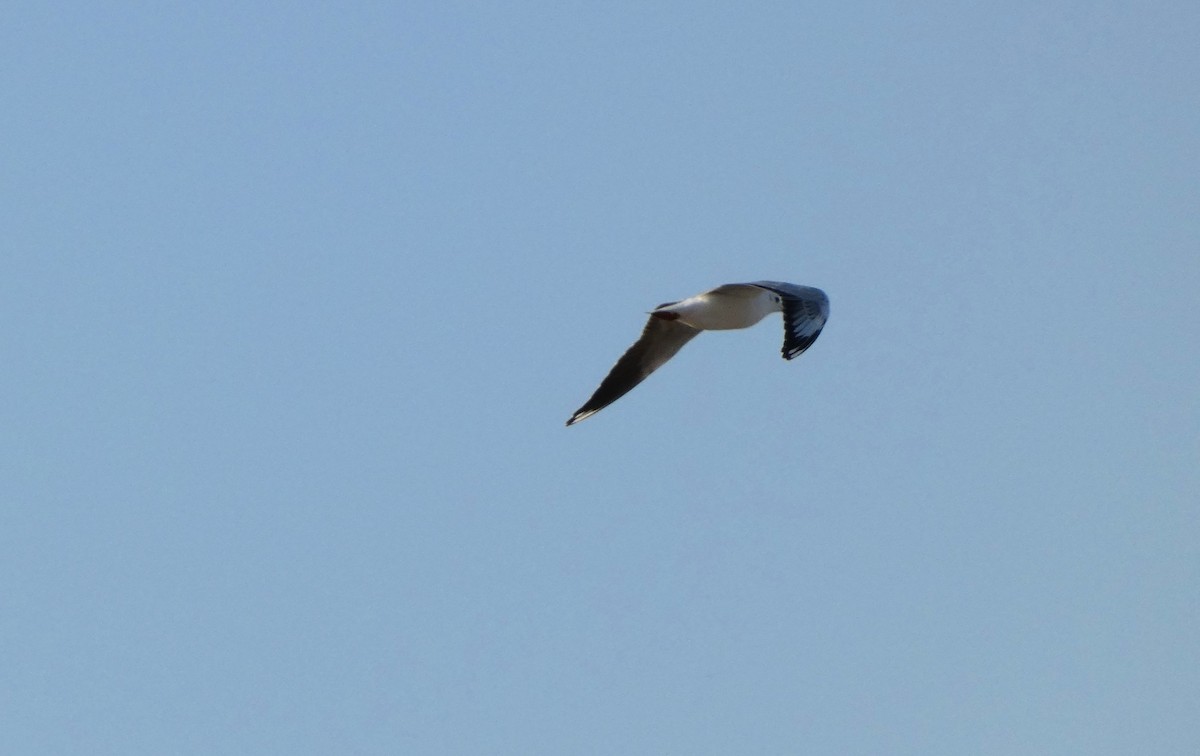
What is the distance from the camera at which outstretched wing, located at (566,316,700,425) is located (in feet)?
73.6

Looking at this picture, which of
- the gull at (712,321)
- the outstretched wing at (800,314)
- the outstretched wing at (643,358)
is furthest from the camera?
the outstretched wing at (643,358)

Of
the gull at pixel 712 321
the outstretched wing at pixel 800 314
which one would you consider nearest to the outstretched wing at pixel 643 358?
the gull at pixel 712 321

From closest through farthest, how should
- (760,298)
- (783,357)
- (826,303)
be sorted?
1. (783,357)
2. (826,303)
3. (760,298)

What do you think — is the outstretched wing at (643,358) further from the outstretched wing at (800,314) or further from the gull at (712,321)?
the outstretched wing at (800,314)

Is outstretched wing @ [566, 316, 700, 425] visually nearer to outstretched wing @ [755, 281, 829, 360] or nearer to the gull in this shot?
the gull

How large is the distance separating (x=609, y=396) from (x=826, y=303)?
3.57 metres

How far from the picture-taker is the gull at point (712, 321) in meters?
19.2

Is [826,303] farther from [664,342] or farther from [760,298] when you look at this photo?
[664,342]

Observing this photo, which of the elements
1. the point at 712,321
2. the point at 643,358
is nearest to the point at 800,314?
the point at 712,321

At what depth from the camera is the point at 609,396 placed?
2242cm

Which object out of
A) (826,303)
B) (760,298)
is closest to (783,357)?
(826,303)

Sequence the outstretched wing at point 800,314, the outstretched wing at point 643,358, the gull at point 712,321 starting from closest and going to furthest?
the outstretched wing at point 800,314 → the gull at point 712,321 → the outstretched wing at point 643,358

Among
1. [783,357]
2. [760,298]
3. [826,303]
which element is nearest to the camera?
[783,357]

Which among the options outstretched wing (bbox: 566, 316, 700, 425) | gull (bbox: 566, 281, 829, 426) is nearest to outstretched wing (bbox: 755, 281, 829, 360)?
gull (bbox: 566, 281, 829, 426)
